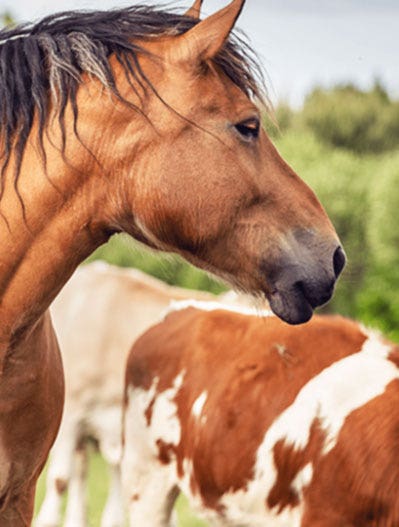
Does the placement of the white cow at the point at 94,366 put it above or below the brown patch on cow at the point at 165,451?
below

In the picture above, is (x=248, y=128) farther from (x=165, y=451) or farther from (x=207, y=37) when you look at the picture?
(x=165, y=451)

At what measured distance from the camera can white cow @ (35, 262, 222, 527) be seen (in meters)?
6.91

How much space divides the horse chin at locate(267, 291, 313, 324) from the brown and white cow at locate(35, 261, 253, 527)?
3.74 meters

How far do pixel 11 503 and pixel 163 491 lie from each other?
71.1 inches

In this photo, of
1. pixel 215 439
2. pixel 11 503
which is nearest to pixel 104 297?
pixel 215 439

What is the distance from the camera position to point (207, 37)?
286 cm

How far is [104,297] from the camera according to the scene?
24.7 ft

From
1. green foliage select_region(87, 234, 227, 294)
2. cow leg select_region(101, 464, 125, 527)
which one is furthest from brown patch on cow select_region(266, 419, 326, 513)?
green foliage select_region(87, 234, 227, 294)

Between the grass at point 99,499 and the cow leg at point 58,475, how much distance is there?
89cm

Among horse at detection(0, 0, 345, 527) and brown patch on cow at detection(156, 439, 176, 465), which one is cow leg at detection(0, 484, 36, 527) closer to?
horse at detection(0, 0, 345, 527)

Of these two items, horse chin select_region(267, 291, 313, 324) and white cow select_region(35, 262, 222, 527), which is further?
white cow select_region(35, 262, 222, 527)

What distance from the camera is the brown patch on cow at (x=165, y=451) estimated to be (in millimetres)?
4945

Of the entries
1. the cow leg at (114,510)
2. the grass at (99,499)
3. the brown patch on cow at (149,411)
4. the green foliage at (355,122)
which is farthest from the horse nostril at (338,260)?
the green foliage at (355,122)

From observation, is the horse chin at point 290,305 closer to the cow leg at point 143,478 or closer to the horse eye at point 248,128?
the horse eye at point 248,128
